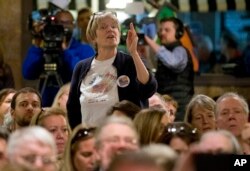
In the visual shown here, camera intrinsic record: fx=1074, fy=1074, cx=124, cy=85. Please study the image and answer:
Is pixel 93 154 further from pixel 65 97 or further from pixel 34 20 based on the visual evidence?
pixel 34 20

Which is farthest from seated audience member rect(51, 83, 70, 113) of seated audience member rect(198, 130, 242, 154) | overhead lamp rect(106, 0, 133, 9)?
seated audience member rect(198, 130, 242, 154)

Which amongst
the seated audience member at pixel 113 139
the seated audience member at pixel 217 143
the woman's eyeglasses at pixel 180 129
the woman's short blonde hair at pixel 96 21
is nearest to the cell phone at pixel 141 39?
the woman's short blonde hair at pixel 96 21

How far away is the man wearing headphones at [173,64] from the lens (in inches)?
350

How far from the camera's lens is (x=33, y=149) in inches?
181

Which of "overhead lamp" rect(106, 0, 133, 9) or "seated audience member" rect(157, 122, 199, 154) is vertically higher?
"overhead lamp" rect(106, 0, 133, 9)

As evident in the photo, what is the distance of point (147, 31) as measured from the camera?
10242mm

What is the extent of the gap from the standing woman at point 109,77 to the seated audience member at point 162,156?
2.69 metres

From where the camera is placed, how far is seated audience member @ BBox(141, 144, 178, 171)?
12.5 ft

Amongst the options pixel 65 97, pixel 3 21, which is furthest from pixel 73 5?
pixel 65 97

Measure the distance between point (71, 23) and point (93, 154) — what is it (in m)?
3.41

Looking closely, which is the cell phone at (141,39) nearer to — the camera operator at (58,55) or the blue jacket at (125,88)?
the camera operator at (58,55)

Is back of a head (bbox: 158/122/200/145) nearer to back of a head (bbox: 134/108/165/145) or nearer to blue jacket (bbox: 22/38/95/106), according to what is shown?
back of a head (bbox: 134/108/165/145)

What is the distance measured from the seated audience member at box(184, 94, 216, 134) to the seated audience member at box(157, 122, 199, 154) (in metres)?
1.45

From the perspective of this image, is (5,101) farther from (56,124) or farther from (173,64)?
(56,124)
